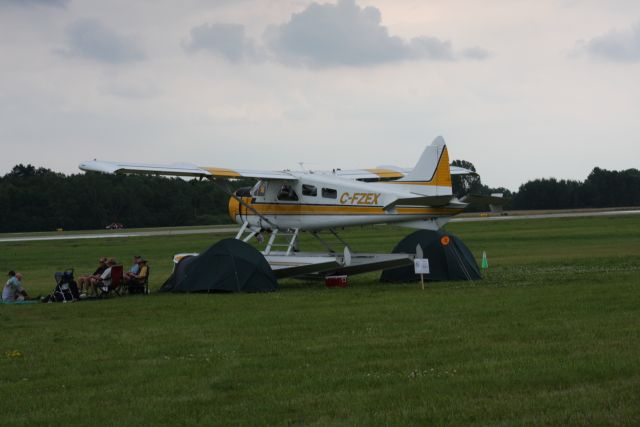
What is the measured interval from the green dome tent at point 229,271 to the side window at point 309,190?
356cm

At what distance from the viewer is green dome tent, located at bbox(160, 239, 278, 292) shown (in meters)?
21.2

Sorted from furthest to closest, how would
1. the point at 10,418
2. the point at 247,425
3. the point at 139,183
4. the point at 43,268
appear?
the point at 139,183
the point at 43,268
the point at 10,418
the point at 247,425

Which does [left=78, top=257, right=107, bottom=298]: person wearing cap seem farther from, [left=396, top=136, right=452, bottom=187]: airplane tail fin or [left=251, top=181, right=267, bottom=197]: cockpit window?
[left=396, top=136, right=452, bottom=187]: airplane tail fin

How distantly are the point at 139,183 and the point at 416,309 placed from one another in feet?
315

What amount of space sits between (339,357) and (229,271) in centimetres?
1016

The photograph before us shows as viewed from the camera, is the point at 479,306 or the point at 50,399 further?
the point at 479,306

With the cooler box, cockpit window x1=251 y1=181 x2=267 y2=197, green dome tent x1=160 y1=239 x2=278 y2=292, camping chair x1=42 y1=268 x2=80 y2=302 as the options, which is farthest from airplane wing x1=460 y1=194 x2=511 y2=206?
camping chair x1=42 y1=268 x2=80 y2=302

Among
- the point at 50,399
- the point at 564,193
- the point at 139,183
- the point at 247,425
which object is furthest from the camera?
the point at 564,193

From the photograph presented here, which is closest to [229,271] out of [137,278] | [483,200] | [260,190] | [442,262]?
[137,278]

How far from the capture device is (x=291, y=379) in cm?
1015

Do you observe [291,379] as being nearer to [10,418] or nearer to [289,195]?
[10,418]

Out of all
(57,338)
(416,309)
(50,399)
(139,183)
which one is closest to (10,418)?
(50,399)

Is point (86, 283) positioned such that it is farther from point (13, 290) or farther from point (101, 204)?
point (101, 204)

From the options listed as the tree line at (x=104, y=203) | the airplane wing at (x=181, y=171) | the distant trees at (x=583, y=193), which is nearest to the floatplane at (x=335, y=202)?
the airplane wing at (x=181, y=171)
